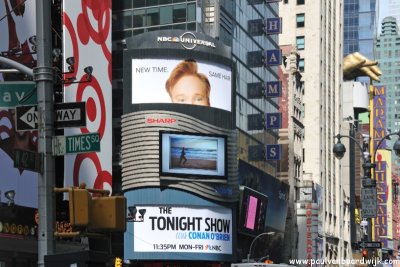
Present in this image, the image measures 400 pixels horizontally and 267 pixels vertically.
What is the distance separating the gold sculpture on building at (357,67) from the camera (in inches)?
6550

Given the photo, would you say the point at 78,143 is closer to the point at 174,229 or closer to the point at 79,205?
the point at 79,205

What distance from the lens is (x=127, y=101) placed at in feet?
254

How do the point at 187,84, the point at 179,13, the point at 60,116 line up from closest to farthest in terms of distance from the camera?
1. the point at 60,116
2. the point at 187,84
3. the point at 179,13

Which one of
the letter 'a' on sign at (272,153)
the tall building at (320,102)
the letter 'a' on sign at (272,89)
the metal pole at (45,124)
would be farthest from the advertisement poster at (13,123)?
the tall building at (320,102)

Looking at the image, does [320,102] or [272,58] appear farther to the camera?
[320,102]

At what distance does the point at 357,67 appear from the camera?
167 metres

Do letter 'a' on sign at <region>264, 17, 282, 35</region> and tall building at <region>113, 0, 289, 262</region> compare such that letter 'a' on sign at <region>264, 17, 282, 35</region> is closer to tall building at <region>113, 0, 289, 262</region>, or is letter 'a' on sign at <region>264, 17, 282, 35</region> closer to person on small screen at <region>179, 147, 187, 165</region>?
tall building at <region>113, 0, 289, 262</region>

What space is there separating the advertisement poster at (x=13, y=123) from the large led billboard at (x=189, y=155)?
26.1m

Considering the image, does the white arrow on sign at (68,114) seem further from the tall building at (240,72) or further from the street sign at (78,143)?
the tall building at (240,72)

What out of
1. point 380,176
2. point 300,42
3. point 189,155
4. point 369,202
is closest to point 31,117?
point 369,202

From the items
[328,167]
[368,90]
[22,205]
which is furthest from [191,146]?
[368,90]

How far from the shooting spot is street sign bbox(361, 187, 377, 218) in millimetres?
38250

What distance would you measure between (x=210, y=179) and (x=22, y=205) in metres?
30.1

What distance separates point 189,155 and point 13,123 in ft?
94.0
